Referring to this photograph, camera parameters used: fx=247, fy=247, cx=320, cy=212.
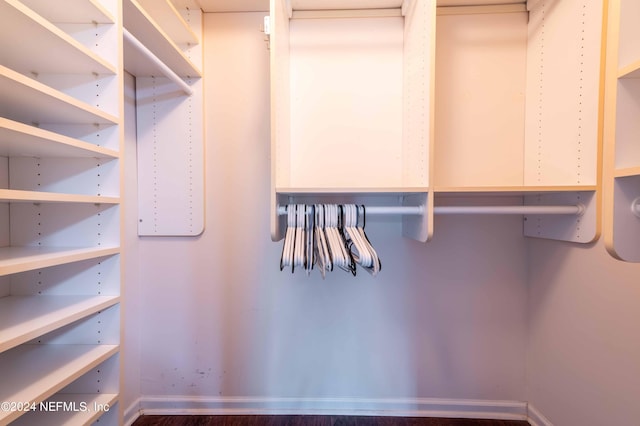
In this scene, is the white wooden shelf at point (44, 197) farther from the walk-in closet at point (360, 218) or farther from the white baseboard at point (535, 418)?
the white baseboard at point (535, 418)

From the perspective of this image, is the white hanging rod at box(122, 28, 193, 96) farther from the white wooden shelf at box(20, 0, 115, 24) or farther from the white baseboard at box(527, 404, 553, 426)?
the white baseboard at box(527, 404, 553, 426)

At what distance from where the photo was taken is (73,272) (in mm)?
814

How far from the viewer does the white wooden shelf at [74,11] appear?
2.34ft

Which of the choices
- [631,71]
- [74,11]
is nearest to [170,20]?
[74,11]

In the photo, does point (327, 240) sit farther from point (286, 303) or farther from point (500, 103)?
point (500, 103)

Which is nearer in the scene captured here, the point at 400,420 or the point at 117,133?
the point at 117,133

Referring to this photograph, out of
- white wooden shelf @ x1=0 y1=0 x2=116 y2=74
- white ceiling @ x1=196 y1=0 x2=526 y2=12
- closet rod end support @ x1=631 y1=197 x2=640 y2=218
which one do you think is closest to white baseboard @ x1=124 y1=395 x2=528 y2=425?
closet rod end support @ x1=631 y1=197 x2=640 y2=218

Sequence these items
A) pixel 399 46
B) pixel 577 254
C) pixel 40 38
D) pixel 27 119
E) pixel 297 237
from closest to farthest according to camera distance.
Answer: pixel 40 38 → pixel 27 119 → pixel 297 237 → pixel 577 254 → pixel 399 46

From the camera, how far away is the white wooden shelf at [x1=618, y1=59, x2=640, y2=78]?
606mm

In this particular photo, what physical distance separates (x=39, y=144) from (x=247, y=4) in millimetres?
1134

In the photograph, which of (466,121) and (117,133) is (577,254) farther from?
(117,133)

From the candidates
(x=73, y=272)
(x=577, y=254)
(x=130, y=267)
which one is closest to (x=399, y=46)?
(x=577, y=254)

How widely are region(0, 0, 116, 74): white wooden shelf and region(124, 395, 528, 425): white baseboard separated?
1566 millimetres

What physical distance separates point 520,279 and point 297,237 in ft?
4.02
